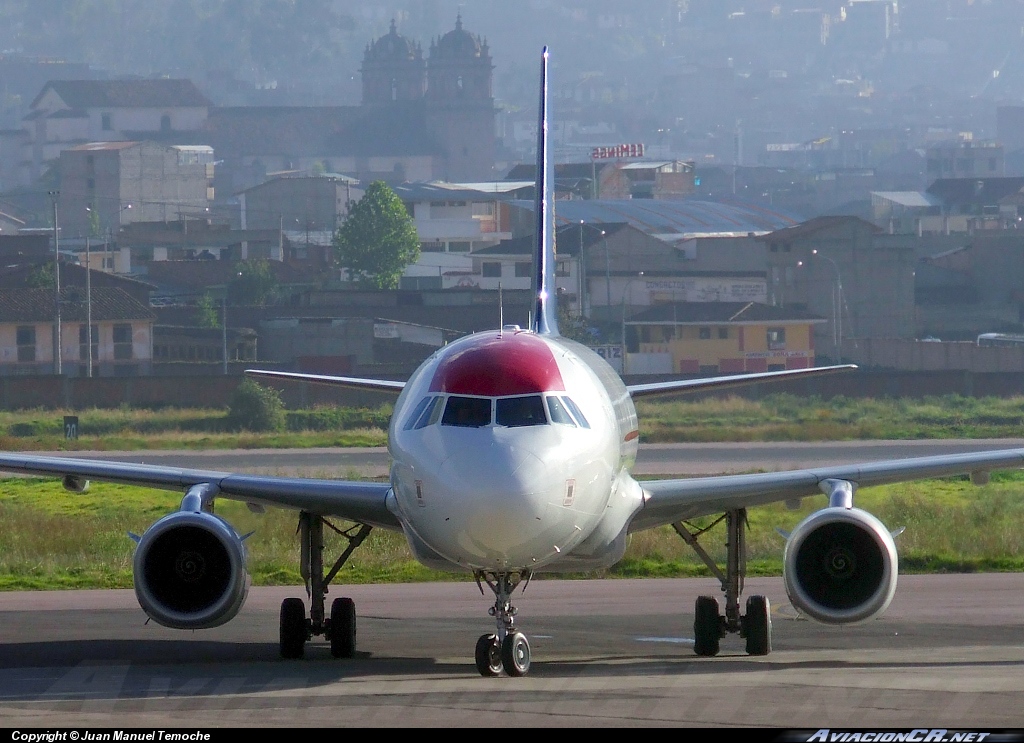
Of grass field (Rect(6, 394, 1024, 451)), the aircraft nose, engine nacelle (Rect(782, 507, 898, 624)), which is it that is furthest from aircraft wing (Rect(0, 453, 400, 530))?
grass field (Rect(6, 394, 1024, 451))

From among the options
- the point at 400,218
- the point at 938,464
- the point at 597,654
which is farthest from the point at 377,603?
the point at 400,218

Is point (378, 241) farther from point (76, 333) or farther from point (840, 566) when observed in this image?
point (840, 566)

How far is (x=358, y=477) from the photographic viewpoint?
46.8m

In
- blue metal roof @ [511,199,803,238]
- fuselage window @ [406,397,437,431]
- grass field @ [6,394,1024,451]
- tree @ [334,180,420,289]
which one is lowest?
grass field @ [6,394,1024,451]

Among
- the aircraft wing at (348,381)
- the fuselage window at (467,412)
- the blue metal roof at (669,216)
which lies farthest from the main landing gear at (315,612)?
the blue metal roof at (669,216)

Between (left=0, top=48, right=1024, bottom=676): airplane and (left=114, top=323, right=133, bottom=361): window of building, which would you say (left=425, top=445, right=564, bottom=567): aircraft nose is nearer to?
(left=0, top=48, right=1024, bottom=676): airplane

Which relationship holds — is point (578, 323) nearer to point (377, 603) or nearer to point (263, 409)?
point (263, 409)

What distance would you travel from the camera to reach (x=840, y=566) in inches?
718

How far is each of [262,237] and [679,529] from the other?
139087 mm

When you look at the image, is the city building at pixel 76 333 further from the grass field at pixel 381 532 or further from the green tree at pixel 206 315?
the grass field at pixel 381 532

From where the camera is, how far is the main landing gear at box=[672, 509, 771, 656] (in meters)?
19.7

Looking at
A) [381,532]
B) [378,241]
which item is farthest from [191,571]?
[378,241]

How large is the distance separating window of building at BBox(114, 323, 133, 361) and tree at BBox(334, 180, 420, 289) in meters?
44.0

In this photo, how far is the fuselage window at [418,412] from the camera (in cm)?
1639
